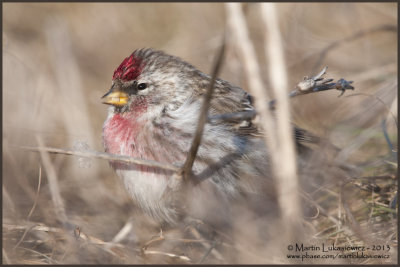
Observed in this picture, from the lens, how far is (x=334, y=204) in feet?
9.12

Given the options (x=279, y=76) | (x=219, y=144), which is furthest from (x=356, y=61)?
(x=279, y=76)

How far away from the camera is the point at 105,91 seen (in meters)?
4.88

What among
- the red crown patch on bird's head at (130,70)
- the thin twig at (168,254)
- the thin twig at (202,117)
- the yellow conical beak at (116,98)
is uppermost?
the red crown patch on bird's head at (130,70)

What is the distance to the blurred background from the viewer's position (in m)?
2.49

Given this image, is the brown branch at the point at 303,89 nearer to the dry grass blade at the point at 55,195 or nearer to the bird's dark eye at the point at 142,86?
the bird's dark eye at the point at 142,86

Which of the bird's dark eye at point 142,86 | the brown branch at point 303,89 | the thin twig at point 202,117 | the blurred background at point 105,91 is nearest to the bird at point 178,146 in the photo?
the bird's dark eye at point 142,86

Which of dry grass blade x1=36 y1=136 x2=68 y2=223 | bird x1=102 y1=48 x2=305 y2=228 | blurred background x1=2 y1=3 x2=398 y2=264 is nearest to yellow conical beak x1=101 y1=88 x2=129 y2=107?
bird x1=102 y1=48 x2=305 y2=228

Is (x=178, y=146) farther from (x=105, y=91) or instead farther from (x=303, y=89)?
(x=105, y=91)

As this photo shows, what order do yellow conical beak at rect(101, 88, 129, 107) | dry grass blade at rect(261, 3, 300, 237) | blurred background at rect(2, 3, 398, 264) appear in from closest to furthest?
dry grass blade at rect(261, 3, 300, 237), blurred background at rect(2, 3, 398, 264), yellow conical beak at rect(101, 88, 129, 107)

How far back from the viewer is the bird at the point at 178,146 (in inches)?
92.7

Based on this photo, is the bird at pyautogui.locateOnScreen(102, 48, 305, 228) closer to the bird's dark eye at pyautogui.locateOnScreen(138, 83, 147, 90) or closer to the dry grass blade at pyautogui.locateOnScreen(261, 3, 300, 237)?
the bird's dark eye at pyautogui.locateOnScreen(138, 83, 147, 90)

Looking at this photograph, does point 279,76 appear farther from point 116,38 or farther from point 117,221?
point 116,38

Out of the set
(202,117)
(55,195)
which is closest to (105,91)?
(55,195)

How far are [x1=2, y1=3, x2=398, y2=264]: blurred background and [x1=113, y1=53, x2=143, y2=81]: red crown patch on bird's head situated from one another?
17.2 inches
